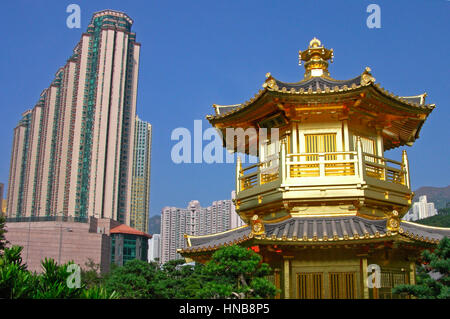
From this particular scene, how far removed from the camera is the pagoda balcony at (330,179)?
1374 cm

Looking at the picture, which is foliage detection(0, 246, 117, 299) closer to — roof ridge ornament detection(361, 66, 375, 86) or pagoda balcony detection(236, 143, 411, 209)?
pagoda balcony detection(236, 143, 411, 209)

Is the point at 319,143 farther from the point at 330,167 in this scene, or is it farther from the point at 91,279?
the point at 91,279

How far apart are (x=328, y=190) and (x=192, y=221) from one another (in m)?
66.4

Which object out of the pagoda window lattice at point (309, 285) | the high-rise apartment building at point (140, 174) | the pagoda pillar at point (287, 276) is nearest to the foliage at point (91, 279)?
the pagoda pillar at point (287, 276)

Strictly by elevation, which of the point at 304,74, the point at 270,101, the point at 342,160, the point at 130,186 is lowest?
the point at 342,160

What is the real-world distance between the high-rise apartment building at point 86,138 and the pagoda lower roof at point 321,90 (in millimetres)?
70461

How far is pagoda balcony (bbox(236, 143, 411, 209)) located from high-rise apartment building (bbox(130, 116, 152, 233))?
8052cm


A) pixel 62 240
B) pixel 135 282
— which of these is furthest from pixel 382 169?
pixel 62 240

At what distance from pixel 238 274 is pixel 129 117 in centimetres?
8044

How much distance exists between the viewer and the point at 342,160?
46.0ft

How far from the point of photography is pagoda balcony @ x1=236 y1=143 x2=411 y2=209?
13742 millimetres

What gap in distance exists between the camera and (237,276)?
10.7 metres

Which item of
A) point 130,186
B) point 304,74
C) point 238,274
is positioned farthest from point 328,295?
point 130,186

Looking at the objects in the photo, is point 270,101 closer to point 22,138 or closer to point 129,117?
point 129,117
